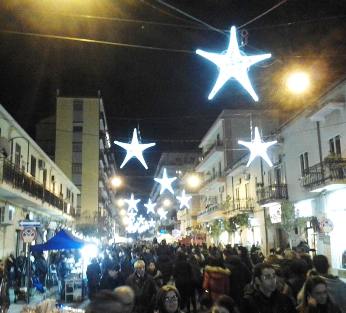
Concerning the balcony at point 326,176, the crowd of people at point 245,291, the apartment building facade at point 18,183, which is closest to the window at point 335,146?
the balcony at point 326,176

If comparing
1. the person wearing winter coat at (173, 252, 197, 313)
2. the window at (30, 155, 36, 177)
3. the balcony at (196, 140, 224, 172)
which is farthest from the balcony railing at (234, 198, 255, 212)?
the person wearing winter coat at (173, 252, 197, 313)

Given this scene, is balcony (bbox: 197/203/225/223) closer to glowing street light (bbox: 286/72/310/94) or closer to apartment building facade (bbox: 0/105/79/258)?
apartment building facade (bbox: 0/105/79/258)

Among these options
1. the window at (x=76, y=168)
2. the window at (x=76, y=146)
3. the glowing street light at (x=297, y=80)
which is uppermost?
the window at (x=76, y=146)

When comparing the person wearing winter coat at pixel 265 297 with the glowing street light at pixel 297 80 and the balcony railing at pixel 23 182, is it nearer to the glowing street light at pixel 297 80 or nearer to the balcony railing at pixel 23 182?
the glowing street light at pixel 297 80

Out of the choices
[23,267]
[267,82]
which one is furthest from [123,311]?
[267,82]

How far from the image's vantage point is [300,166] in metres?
28.0

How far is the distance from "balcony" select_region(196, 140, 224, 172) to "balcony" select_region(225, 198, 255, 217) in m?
5.84

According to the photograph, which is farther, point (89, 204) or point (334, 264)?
point (89, 204)

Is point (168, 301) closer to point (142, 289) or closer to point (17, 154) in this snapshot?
point (142, 289)

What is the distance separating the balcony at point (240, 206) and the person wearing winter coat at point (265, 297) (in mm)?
33432

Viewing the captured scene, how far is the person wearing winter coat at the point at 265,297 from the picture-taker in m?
5.36

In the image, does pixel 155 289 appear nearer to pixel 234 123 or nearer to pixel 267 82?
pixel 267 82

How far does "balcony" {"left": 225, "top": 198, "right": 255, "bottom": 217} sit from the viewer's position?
38969 mm

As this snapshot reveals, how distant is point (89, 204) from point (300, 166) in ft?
151
